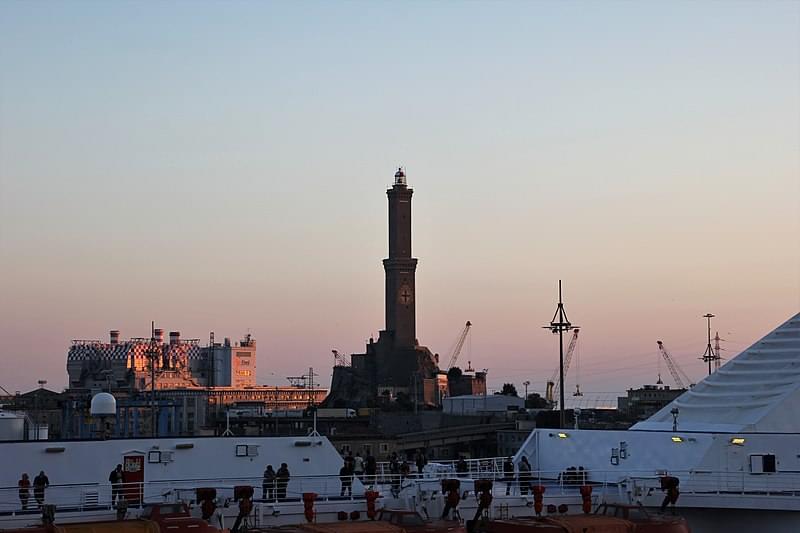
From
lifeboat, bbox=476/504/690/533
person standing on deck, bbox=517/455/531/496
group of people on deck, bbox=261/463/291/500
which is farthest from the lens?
person standing on deck, bbox=517/455/531/496

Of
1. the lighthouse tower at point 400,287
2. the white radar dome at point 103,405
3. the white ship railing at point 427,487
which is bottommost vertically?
the white ship railing at point 427,487

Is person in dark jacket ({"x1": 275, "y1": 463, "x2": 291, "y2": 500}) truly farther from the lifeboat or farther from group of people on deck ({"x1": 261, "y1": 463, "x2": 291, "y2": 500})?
the lifeboat

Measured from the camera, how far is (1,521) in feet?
118

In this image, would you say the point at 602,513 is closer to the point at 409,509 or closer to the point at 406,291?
the point at 409,509

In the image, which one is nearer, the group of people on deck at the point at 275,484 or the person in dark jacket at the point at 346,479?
the group of people on deck at the point at 275,484

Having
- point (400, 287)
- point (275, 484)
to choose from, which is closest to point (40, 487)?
point (275, 484)

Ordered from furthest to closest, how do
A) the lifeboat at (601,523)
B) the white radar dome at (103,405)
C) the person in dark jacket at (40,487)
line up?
1. the white radar dome at (103,405)
2. the person in dark jacket at (40,487)
3. the lifeboat at (601,523)

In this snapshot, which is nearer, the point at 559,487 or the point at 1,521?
the point at 1,521

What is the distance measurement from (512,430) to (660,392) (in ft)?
155

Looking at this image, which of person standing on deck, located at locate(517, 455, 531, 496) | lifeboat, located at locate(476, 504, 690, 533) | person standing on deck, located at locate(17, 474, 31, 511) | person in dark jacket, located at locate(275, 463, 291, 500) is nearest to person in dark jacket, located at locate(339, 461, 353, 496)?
person in dark jacket, located at locate(275, 463, 291, 500)

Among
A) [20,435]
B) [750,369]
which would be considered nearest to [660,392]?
[750,369]

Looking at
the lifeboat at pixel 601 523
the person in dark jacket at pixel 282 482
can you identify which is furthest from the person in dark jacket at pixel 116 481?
the lifeboat at pixel 601 523

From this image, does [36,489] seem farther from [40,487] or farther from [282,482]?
[282,482]

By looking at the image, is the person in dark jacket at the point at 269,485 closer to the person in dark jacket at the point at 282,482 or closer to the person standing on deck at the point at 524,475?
the person in dark jacket at the point at 282,482
